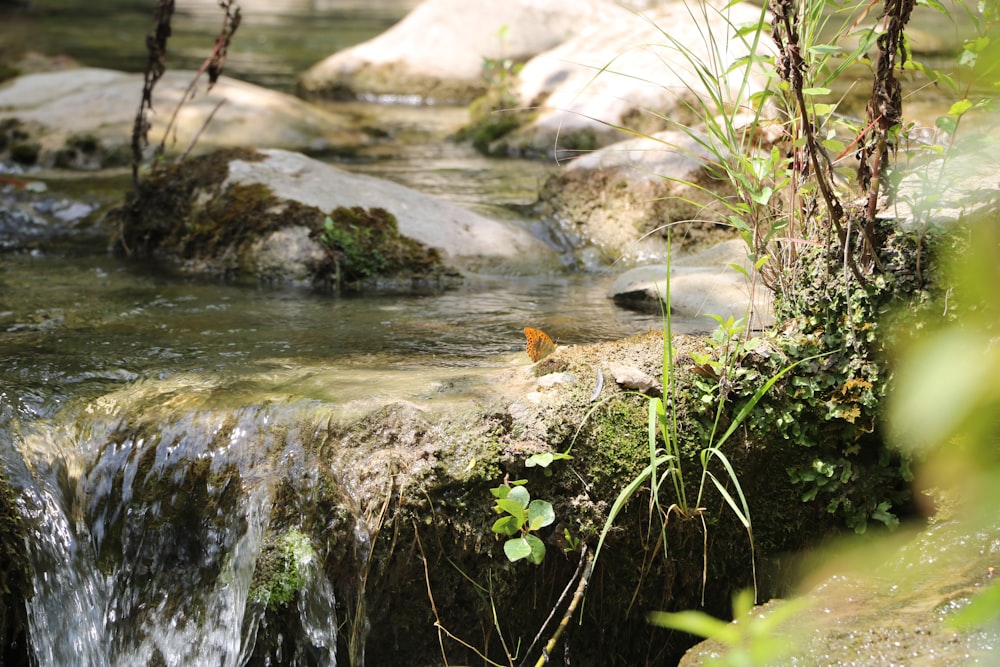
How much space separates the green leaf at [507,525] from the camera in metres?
2.80

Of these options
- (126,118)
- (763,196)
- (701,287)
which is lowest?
(701,287)

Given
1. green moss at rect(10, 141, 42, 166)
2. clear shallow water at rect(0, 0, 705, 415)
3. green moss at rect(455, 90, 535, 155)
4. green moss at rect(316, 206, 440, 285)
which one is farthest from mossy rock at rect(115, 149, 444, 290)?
green moss at rect(455, 90, 535, 155)

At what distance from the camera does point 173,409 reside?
126 inches

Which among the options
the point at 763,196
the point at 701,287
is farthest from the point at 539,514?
the point at 701,287

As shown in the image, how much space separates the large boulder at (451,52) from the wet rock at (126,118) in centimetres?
245

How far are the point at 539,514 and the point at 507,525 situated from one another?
4.0 inches

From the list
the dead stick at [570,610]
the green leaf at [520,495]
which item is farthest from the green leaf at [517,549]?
the dead stick at [570,610]

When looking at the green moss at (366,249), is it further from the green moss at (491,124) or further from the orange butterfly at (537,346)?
the green moss at (491,124)

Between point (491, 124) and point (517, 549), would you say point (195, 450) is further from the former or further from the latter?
point (491, 124)

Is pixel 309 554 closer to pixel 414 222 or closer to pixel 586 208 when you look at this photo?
pixel 414 222

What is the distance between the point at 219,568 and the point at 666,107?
628cm

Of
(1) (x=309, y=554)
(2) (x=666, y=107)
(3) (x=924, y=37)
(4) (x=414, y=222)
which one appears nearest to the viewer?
(1) (x=309, y=554)

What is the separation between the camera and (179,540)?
3.05m

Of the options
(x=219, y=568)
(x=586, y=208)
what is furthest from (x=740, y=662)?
(x=586, y=208)
